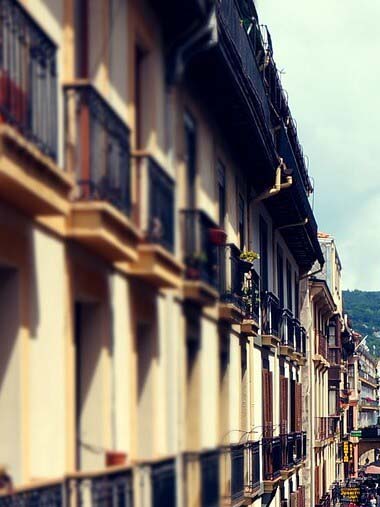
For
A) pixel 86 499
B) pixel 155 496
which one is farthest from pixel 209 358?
pixel 86 499

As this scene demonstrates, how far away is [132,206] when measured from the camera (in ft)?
40.2

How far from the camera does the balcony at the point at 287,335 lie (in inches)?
1348

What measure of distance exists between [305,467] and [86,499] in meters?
31.9

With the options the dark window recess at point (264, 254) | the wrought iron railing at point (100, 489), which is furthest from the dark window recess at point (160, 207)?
the dark window recess at point (264, 254)

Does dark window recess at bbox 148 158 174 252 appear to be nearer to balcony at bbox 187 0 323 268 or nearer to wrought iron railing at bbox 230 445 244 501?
balcony at bbox 187 0 323 268

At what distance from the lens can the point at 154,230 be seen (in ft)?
40.9

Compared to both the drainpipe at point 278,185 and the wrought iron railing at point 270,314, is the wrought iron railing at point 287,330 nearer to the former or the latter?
the wrought iron railing at point 270,314

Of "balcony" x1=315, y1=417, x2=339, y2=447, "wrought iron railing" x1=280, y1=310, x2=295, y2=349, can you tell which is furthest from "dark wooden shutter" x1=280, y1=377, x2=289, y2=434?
"balcony" x1=315, y1=417, x2=339, y2=447

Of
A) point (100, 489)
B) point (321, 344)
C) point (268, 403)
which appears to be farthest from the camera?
point (321, 344)

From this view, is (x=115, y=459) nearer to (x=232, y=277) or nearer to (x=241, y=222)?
(x=232, y=277)

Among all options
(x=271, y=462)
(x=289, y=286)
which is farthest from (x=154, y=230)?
(x=289, y=286)

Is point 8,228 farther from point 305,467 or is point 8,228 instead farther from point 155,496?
point 305,467

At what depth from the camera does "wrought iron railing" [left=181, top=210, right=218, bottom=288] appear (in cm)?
1311

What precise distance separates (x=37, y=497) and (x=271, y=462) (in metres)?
20.0
